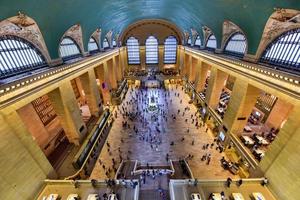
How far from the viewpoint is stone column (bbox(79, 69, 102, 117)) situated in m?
17.0

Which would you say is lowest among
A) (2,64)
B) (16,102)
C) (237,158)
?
(237,158)

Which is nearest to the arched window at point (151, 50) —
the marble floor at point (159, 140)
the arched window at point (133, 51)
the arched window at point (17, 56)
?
the arched window at point (133, 51)

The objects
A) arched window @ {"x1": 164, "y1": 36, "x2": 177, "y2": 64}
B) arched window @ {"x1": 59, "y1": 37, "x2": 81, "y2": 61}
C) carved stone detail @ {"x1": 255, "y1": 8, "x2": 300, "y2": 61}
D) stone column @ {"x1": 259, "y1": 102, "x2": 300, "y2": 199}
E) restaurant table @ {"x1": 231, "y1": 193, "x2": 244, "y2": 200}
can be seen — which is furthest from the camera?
arched window @ {"x1": 164, "y1": 36, "x2": 177, "y2": 64}

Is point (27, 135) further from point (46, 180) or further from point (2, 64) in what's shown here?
point (2, 64)

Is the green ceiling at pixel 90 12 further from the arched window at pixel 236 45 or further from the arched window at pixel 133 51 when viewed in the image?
the arched window at pixel 133 51

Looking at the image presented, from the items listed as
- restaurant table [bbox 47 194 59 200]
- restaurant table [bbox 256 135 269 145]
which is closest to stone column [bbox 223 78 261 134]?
restaurant table [bbox 256 135 269 145]

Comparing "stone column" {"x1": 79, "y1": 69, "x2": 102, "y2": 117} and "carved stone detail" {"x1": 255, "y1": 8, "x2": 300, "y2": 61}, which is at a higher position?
"carved stone detail" {"x1": 255, "y1": 8, "x2": 300, "y2": 61}

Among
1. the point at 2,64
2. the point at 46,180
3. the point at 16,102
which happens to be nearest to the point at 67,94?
the point at 2,64

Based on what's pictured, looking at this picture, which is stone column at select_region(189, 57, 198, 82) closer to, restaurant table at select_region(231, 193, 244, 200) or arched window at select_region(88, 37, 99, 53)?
arched window at select_region(88, 37, 99, 53)

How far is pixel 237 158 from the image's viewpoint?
505 inches

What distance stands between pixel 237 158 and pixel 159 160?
5.64m

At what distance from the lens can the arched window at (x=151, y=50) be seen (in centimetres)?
3472

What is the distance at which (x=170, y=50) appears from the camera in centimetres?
3606

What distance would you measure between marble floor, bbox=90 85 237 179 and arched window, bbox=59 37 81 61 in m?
7.87
